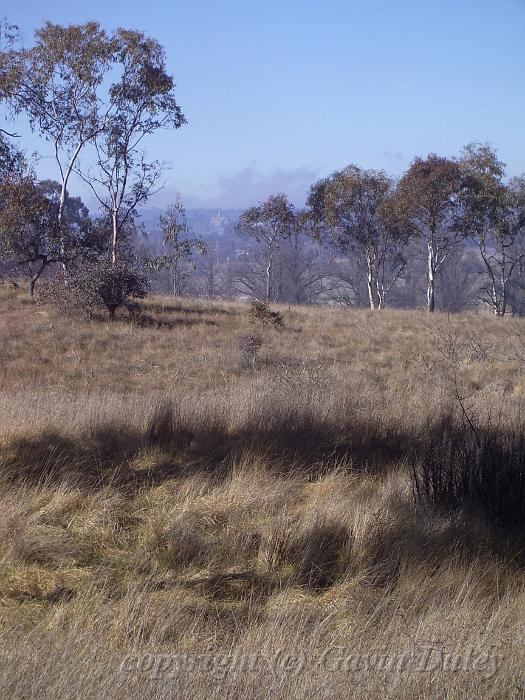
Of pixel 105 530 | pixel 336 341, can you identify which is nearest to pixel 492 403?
pixel 105 530

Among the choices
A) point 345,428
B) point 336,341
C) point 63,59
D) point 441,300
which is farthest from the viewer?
point 441,300

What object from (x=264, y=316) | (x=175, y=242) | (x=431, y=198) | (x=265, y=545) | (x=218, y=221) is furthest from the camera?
(x=218, y=221)

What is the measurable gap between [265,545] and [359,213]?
3333 centimetres

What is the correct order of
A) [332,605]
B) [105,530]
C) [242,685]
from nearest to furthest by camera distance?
1. [242,685]
2. [332,605]
3. [105,530]

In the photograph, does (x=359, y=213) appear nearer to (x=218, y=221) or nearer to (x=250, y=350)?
(x=250, y=350)

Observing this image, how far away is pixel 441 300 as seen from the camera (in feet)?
196

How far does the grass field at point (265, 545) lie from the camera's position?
3.45 meters

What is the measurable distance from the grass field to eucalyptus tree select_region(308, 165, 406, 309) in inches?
1100

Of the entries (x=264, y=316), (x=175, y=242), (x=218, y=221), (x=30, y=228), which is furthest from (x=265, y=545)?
(x=218, y=221)

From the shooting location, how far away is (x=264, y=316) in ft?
73.3

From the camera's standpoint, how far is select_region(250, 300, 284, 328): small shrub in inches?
872

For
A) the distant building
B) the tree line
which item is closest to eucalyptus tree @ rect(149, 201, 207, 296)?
the tree line

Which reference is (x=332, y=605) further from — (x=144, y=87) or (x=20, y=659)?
(x=144, y=87)

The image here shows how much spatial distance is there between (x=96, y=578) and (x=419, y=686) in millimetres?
1942
